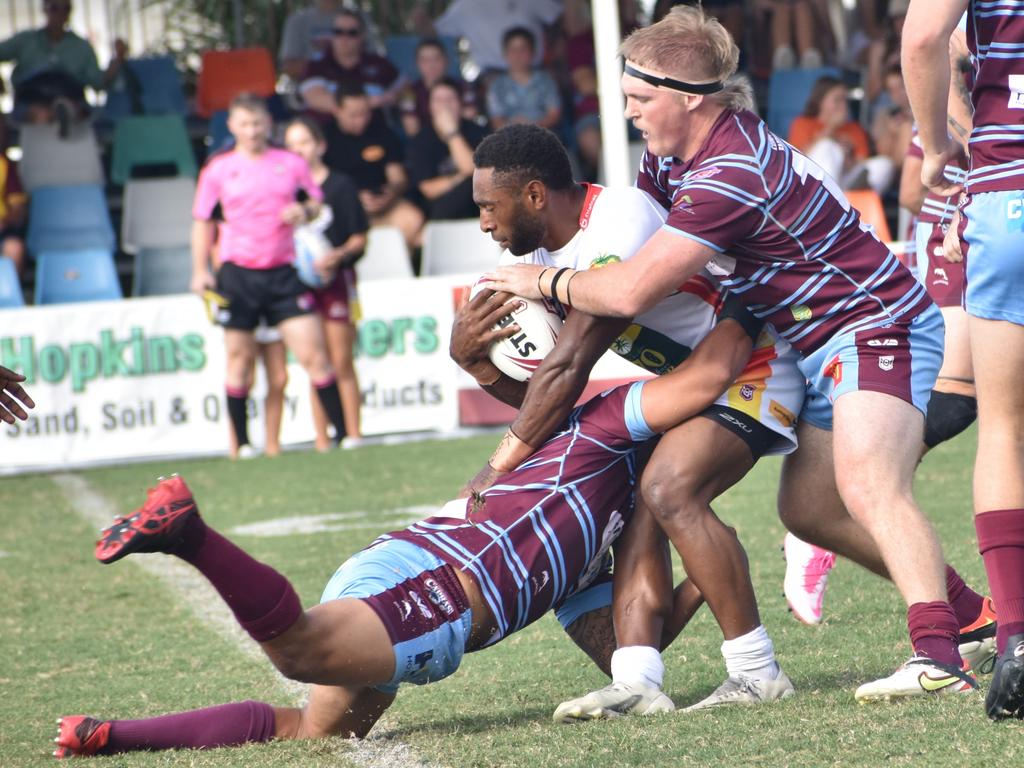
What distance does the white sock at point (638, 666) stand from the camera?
13.0ft

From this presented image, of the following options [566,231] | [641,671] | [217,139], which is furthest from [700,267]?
[217,139]

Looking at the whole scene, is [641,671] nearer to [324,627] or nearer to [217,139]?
[324,627]

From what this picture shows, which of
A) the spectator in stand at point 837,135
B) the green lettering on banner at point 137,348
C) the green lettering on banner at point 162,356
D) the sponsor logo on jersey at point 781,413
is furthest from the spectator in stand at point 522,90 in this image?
the sponsor logo on jersey at point 781,413

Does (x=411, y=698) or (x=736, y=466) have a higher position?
(x=736, y=466)

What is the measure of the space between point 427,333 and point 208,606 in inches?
216

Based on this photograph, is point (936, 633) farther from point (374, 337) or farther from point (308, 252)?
point (374, 337)

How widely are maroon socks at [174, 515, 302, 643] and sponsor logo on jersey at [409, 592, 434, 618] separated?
0.34 m

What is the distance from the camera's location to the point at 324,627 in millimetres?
3512

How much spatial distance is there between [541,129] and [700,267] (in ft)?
2.07

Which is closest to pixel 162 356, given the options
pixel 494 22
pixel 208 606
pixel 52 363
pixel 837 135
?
pixel 52 363

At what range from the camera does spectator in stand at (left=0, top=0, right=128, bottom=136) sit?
1366 cm

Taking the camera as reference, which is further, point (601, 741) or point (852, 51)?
point (852, 51)

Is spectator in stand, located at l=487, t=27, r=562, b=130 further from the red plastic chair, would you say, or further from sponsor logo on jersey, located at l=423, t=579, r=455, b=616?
sponsor logo on jersey, located at l=423, t=579, r=455, b=616

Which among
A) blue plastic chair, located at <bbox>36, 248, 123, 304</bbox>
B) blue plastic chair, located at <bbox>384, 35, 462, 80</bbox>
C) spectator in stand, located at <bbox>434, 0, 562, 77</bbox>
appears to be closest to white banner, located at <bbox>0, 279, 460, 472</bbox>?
blue plastic chair, located at <bbox>36, 248, 123, 304</bbox>
